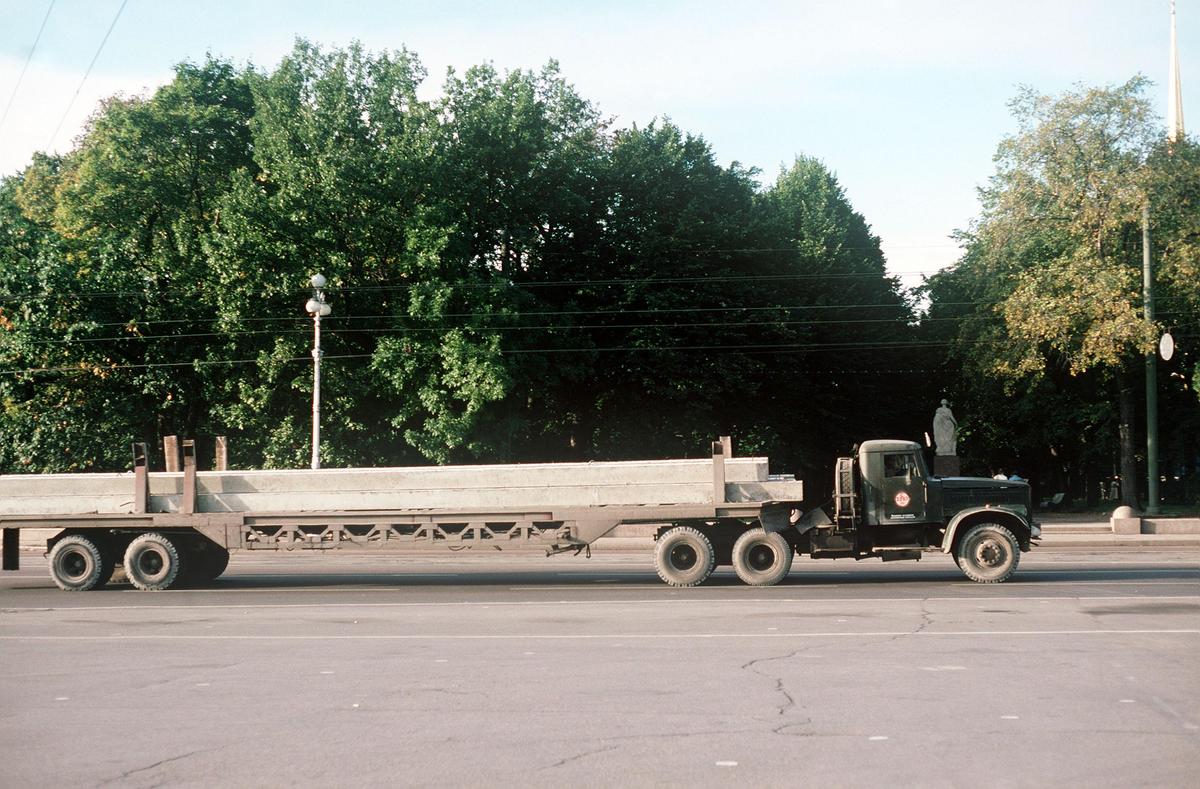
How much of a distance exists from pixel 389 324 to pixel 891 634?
3060 centimetres

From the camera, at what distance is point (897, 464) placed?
65.4 feet

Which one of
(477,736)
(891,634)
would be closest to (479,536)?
(891,634)

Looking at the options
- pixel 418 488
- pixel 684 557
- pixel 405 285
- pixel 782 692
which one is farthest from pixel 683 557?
pixel 405 285

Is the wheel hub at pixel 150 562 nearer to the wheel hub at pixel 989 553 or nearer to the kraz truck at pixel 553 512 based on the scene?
the kraz truck at pixel 553 512

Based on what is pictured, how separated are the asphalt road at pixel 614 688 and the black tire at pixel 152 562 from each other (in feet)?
5.14

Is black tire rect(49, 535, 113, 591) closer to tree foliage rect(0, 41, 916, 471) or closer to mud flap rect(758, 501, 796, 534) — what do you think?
mud flap rect(758, 501, 796, 534)

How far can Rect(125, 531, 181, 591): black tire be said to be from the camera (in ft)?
66.0

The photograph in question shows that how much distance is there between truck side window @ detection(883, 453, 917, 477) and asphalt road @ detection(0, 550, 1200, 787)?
84.2 inches

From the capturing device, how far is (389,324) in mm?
41469

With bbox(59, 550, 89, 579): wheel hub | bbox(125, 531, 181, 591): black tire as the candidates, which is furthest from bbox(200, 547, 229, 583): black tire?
bbox(59, 550, 89, 579): wheel hub

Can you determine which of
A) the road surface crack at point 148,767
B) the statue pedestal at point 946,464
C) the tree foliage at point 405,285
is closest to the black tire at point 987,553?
the statue pedestal at point 946,464

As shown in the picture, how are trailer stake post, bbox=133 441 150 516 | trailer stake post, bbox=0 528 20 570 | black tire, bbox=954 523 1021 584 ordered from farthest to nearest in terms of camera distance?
trailer stake post, bbox=0 528 20 570 < trailer stake post, bbox=133 441 150 516 < black tire, bbox=954 523 1021 584

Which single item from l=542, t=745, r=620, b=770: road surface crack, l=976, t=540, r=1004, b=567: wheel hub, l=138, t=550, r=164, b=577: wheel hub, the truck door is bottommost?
l=542, t=745, r=620, b=770: road surface crack

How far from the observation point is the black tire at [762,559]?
19.3 meters
